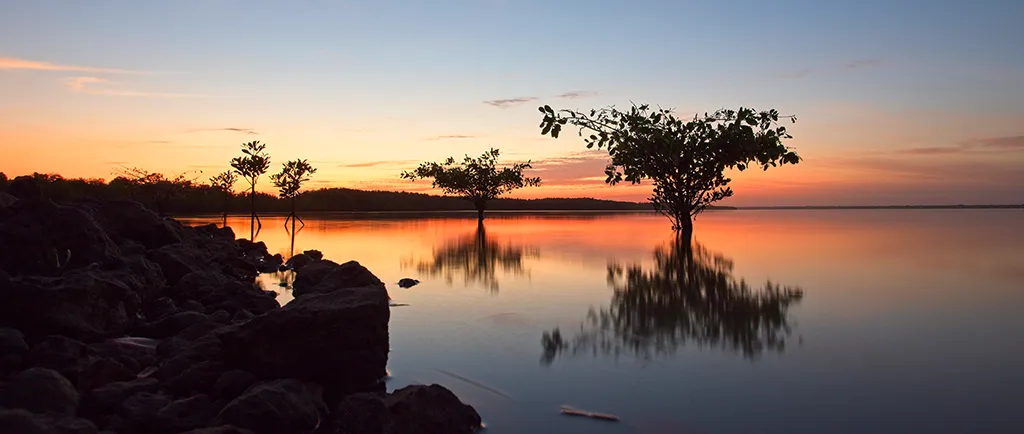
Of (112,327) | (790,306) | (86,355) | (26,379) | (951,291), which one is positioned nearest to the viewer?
(26,379)

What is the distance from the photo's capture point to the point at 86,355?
633 cm

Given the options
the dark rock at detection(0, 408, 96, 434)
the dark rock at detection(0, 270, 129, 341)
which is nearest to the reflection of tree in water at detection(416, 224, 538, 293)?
the dark rock at detection(0, 270, 129, 341)

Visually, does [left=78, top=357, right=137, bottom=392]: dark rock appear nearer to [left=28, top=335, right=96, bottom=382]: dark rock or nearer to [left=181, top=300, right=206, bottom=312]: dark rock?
[left=28, top=335, right=96, bottom=382]: dark rock

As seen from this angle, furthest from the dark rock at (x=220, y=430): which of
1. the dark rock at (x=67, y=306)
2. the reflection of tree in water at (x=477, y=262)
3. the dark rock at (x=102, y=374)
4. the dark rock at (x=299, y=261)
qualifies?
the dark rock at (x=299, y=261)

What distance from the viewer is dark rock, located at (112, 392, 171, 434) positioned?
17.1 ft

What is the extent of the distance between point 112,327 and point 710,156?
25379 millimetres

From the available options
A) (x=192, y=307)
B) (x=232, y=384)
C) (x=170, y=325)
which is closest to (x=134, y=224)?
(x=192, y=307)

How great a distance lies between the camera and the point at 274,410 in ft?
17.0

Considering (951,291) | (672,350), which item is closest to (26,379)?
(672,350)

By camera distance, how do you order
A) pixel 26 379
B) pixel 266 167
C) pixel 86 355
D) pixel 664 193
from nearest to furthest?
pixel 26 379 → pixel 86 355 → pixel 664 193 → pixel 266 167

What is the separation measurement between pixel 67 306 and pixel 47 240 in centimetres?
305

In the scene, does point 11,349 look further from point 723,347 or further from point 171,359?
point 723,347

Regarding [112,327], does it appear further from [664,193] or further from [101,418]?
[664,193]

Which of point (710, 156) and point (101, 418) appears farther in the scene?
point (710, 156)
